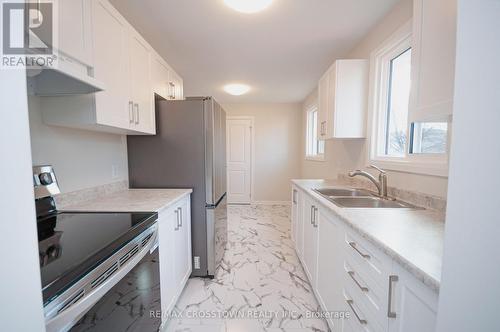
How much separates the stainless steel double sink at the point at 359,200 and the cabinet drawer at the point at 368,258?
35 cm

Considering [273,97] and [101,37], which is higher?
[273,97]

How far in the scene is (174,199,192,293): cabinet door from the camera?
1699 millimetres

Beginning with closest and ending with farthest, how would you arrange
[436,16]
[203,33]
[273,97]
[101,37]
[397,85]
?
[436,16] < [101,37] < [397,85] < [203,33] < [273,97]

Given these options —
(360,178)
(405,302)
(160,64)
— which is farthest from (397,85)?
(160,64)

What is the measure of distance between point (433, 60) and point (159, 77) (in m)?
2.10

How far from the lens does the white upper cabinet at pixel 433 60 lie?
0.90 meters

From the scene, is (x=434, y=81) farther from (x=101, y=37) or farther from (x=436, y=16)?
(x=101, y=37)

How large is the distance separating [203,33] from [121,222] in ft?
6.22

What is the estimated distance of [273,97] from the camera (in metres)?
4.44

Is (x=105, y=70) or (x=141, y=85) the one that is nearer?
(x=105, y=70)

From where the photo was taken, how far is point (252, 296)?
6.02 feet

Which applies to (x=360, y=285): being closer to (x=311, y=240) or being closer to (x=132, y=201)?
(x=311, y=240)

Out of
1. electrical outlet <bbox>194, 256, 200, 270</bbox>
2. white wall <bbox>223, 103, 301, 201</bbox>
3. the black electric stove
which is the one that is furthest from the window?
the black electric stove

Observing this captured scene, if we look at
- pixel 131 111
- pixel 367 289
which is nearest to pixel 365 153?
pixel 367 289
